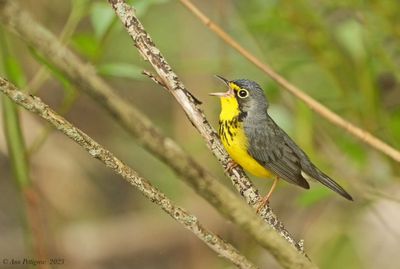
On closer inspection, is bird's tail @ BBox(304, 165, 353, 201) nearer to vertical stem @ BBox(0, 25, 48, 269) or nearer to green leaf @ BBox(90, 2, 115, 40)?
green leaf @ BBox(90, 2, 115, 40)

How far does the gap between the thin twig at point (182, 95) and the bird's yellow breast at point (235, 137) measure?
772 millimetres

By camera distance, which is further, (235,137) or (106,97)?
(235,137)

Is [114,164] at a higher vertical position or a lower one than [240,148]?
lower

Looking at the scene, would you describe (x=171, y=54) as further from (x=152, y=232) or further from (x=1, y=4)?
(x=1, y=4)

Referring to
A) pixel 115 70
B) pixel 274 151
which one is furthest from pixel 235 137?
pixel 115 70

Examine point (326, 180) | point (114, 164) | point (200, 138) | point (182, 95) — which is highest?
point (200, 138)

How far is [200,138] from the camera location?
562 cm

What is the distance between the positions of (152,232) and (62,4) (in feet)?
7.92

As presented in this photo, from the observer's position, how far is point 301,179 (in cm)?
398

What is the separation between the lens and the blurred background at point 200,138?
3.93 meters

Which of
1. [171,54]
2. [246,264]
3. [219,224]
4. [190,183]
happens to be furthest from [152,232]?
[190,183]

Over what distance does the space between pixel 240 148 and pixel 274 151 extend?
13.0 inches

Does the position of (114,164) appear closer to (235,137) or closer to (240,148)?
(240,148)

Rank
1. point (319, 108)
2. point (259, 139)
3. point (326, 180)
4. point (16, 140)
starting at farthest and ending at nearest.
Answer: point (259, 139) < point (326, 180) < point (319, 108) < point (16, 140)
